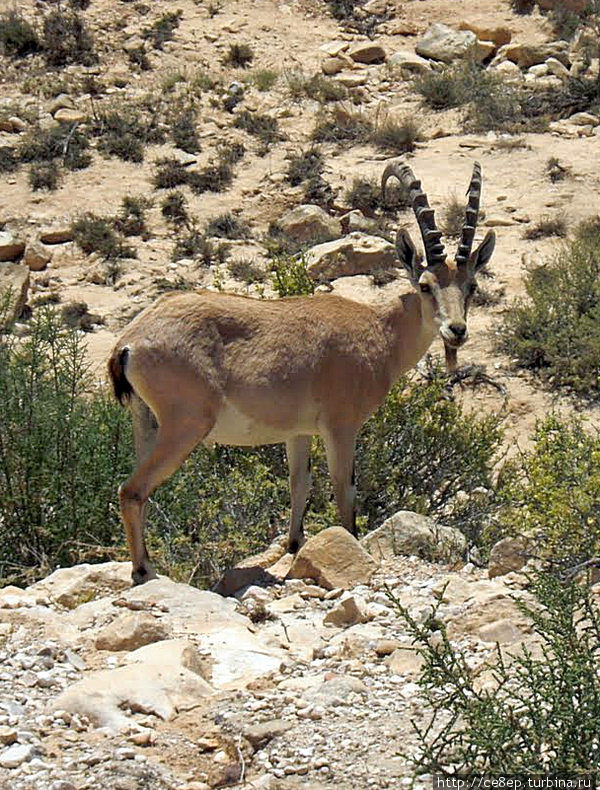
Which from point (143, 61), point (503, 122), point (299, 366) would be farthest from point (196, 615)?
point (143, 61)

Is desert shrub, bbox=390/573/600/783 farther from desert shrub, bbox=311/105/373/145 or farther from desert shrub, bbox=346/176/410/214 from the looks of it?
desert shrub, bbox=311/105/373/145

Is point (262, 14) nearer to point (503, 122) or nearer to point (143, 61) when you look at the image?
point (143, 61)

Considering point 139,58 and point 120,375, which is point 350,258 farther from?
point 139,58

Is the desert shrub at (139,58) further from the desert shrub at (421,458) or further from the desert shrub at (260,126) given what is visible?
the desert shrub at (421,458)

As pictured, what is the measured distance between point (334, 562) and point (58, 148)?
1724 cm

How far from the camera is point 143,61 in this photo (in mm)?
27281

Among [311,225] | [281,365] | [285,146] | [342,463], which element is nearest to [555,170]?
[311,225]

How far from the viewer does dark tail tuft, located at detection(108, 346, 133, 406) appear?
8.58 meters

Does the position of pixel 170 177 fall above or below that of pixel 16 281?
above

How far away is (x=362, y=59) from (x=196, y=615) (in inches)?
873

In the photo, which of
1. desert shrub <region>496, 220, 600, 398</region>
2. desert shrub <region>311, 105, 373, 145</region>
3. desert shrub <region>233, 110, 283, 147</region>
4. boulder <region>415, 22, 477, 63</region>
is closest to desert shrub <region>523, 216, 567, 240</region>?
desert shrub <region>496, 220, 600, 398</region>

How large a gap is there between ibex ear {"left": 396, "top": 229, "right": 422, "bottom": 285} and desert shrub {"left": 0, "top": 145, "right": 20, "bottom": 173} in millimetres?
14841

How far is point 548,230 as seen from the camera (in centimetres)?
1959

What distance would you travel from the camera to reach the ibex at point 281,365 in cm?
854
